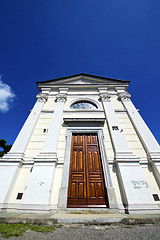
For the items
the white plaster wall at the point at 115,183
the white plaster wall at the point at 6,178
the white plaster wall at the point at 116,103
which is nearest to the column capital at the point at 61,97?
the white plaster wall at the point at 116,103

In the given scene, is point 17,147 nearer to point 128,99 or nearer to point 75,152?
point 75,152

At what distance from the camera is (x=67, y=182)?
199 inches

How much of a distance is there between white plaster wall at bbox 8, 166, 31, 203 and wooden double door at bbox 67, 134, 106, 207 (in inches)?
86.9

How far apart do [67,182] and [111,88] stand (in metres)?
9.39

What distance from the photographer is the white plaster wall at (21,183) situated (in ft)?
15.5

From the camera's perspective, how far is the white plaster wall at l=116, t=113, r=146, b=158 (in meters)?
6.10

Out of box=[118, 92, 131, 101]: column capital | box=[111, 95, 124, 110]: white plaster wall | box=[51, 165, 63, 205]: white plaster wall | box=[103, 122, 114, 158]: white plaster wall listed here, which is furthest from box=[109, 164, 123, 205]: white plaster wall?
box=[118, 92, 131, 101]: column capital

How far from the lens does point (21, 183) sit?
5090mm

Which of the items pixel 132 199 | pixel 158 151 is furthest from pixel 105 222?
pixel 158 151

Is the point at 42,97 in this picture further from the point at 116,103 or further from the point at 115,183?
the point at 115,183

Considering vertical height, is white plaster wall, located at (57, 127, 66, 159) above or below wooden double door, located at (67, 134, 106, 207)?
above

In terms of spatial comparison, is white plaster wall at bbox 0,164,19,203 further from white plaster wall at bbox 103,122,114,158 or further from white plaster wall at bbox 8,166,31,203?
white plaster wall at bbox 103,122,114,158

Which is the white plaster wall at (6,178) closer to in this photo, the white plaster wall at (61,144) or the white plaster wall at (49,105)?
the white plaster wall at (61,144)

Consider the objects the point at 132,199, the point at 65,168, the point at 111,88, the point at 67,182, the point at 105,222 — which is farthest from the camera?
the point at 111,88
